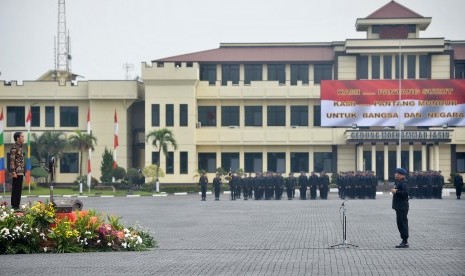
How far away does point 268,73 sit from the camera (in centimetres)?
7094

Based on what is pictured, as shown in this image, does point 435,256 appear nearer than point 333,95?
Yes

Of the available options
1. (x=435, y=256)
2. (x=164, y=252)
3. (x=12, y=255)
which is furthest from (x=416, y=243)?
(x=12, y=255)

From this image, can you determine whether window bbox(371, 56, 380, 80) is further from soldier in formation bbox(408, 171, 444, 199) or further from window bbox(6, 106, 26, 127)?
window bbox(6, 106, 26, 127)

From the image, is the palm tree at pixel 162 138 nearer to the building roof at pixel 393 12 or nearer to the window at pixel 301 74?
the window at pixel 301 74

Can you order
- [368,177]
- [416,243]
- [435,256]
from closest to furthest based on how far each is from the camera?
[435,256] < [416,243] < [368,177]

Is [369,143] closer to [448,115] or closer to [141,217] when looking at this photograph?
[448,115]

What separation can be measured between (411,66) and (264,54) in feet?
37.7

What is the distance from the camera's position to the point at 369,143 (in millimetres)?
68250

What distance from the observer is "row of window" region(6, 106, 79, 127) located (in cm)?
7119

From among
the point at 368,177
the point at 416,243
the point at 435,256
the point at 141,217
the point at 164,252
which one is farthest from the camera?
the point at 368,177

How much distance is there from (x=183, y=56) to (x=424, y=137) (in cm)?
1965

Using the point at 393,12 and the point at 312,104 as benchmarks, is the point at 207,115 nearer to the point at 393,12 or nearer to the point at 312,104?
the point at 312,104

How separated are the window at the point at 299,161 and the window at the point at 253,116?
3713 millimetres

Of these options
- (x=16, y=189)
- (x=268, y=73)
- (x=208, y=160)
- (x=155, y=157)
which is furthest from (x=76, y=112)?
(x=16, y=189)
